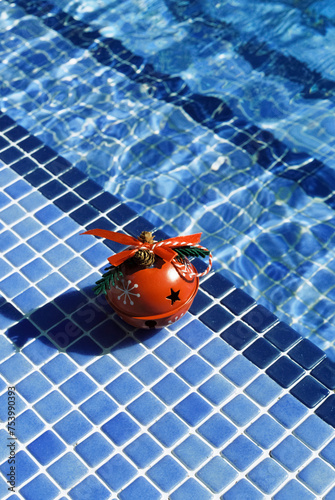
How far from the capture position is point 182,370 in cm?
251

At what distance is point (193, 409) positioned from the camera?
7.89 feet

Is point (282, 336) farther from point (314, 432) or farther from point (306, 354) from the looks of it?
point (314, 432)

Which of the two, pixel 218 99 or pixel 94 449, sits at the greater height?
pixel 218 99

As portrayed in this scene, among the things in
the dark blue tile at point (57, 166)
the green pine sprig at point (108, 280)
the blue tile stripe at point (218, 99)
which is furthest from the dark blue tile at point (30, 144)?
the green pine sprig at point (108, 280)

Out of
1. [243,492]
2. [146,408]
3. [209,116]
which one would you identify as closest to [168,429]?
[146,408]

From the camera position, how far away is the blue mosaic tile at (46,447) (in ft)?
7.46

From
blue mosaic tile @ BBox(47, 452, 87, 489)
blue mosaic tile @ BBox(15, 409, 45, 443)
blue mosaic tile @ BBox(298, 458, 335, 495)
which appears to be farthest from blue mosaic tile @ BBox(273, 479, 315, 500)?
blue mosaic tile @ BBox(15, 409, 45, 443)

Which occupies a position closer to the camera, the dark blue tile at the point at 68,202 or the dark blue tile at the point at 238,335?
the dark blue tile at the point at 238,335

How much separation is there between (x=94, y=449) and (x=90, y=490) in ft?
0.50

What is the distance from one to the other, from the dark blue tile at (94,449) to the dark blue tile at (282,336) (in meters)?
0.85

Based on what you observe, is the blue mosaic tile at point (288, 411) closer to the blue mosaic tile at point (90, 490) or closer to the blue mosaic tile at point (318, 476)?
the blue mosaic tile at point (318, 476)

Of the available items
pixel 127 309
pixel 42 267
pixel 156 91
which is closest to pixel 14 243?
pixel 42 267

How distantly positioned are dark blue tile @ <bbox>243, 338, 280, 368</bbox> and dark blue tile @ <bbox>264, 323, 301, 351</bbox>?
0.03 meters

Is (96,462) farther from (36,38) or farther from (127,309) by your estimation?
(36,38)
